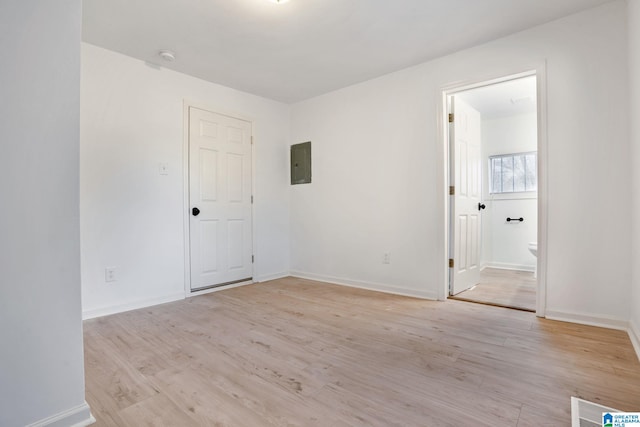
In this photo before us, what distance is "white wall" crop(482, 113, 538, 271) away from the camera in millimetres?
4906

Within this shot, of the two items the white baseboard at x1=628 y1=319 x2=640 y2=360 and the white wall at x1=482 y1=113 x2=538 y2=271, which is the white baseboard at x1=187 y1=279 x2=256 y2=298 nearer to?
the white baseboard at x1=628 y1=319 x2=640 y2=360

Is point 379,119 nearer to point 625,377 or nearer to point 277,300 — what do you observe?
point 277,300

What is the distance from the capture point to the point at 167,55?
118 inches

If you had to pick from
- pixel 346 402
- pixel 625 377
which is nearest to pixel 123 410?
pixel 346 402

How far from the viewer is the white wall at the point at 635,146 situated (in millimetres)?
2072

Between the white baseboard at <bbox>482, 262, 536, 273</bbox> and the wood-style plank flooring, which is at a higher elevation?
the white baseboard at <bbox>482, 262, 536, 273</bbox>

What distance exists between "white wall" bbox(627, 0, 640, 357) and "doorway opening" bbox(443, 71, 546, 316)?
Result: 1.79 feet

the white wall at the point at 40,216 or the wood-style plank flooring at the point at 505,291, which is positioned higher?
the white wall at the point at 40,216

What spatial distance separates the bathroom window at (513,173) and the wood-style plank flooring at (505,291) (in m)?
1.36

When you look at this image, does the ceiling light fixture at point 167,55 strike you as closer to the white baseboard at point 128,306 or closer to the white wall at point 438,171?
the white wall at point 438,171

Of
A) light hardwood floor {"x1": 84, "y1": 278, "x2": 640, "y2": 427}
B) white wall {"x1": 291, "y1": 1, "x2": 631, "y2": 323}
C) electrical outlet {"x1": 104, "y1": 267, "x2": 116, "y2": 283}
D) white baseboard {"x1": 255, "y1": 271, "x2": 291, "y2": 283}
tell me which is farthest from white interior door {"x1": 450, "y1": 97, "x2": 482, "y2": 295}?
electrical outlet {"x1": 104, "y1": 267, "x2": 116, "y2": 283}

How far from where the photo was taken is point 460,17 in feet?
8.15

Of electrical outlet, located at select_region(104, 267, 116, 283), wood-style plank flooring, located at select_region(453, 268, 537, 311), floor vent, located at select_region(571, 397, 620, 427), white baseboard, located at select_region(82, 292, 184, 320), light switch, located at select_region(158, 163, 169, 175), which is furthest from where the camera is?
light switch, located at select_region(158, 163, 169, 175)

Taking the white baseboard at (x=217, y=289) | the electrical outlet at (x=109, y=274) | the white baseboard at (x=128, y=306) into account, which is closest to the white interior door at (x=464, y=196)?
the white baseboard at (x=217, y=289)
